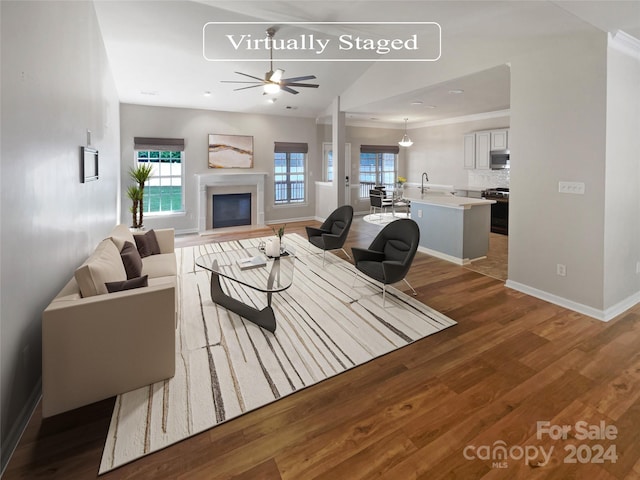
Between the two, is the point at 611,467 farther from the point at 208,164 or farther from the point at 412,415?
the point at 208,164

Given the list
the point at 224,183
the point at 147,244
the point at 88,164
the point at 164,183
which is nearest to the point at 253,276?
the point at 147,244

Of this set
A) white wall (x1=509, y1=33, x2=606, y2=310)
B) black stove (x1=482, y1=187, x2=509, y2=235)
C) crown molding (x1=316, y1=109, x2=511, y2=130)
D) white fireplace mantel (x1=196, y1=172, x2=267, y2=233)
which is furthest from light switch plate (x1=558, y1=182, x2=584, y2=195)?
white fireplace mantel (x1=196, y1=172, x2=267, y2=233)

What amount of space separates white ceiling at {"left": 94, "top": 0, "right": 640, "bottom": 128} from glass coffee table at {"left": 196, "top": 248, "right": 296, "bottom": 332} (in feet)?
9.36

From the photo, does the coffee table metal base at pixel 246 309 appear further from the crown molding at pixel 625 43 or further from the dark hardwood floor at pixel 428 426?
the crown molding at pixel 625 43

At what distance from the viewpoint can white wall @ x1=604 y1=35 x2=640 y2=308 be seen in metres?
3.11

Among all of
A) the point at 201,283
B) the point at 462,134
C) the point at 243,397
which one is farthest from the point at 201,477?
the point at 462,134

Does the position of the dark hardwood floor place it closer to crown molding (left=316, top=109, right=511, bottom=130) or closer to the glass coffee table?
the glass coffee table

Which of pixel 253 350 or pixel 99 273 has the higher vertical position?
pixel 99 273

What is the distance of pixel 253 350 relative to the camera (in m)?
2.68

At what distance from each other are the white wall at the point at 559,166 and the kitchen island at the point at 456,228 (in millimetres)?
1018

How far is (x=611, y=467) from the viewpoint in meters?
1.66

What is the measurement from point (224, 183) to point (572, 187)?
651 centimetres

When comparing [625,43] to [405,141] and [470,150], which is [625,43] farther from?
[405,141]

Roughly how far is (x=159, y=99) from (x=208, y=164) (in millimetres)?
1610
